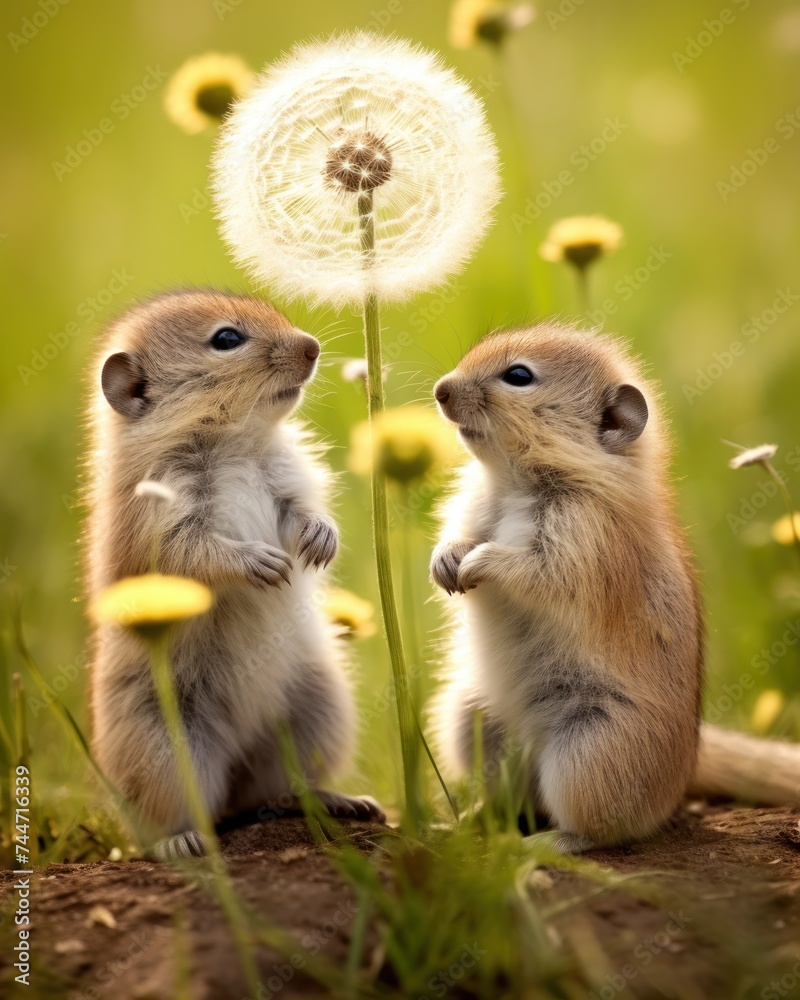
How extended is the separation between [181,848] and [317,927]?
114 centimetres

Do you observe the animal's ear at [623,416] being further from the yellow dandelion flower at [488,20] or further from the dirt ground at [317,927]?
the yellow dandelion flower at [488,20]

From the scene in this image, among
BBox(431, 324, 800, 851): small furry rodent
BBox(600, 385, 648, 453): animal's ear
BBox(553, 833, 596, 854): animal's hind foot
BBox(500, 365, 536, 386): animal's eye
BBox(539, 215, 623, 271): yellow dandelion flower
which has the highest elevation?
BBox(539, 215, 623, 271): yellow dandelion flower

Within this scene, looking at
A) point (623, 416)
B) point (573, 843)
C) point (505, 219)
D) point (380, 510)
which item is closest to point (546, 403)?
point (623, 416)

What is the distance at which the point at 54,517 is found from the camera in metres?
7.06

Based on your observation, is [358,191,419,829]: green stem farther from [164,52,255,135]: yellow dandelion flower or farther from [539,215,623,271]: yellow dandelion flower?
[539,215,623,271]: yellow dandelion flower

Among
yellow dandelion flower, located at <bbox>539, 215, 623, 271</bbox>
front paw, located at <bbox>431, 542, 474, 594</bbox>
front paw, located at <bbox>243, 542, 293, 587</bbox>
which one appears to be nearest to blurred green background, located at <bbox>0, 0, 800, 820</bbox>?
yellow dandelion flower, located at <bbox>539, 215, 623, 271</bbox>

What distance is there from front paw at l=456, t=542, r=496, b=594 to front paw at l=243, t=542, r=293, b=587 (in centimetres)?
63

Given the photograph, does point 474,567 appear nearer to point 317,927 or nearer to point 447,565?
point 447,565

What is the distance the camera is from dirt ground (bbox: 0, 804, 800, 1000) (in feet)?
8.92

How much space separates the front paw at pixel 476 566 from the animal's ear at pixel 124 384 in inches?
55.9

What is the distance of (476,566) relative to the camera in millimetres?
4035

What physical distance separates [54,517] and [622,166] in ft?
17.3

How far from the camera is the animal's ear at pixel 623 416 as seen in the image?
436cm

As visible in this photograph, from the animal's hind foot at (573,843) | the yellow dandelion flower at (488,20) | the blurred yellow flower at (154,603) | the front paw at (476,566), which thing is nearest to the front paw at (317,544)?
the front paw at (476,566)
